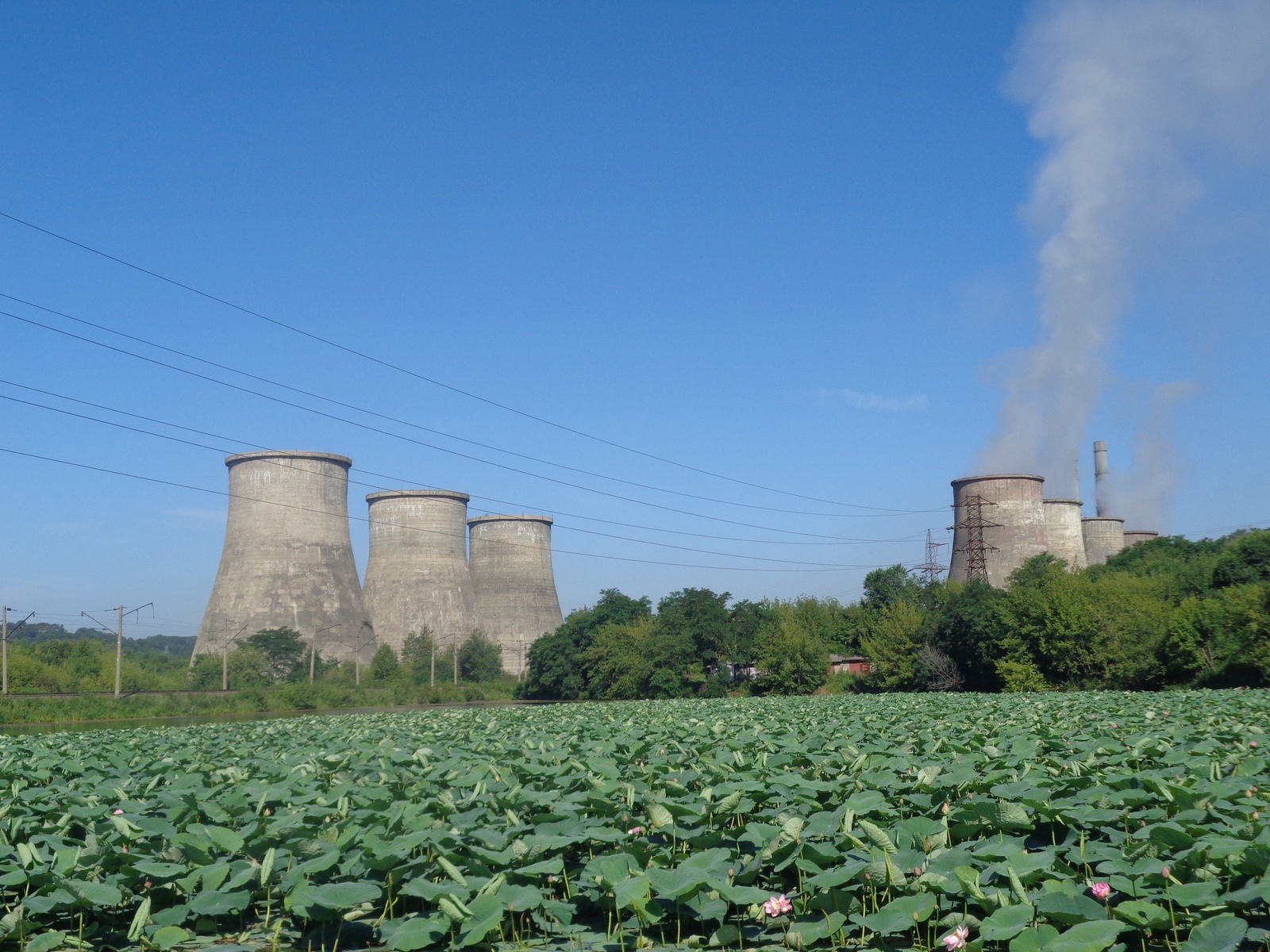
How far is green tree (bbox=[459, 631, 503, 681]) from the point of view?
131ft

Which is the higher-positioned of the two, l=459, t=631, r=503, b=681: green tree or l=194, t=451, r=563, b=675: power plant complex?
l=194, t=451, r=563, b=675: power plant complex

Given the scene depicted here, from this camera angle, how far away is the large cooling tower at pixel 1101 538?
4156 cm

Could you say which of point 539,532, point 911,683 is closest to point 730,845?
point 911,683

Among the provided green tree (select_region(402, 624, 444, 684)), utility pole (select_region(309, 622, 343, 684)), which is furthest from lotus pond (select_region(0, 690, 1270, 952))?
green tree (select_region(402, 624, 444, 684))

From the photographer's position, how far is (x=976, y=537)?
32844mm

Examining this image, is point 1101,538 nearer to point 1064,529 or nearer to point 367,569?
point 1064,529

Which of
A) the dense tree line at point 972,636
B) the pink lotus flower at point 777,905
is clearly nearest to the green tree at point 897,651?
the dense tree line at point 972,636

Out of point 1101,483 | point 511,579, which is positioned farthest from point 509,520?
point 1101,483

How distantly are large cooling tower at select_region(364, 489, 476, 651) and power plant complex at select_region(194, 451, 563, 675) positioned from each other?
0.14ft

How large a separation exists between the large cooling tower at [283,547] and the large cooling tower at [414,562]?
3.67 m

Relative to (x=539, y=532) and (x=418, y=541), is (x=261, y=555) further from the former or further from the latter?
(x=539, y=532)

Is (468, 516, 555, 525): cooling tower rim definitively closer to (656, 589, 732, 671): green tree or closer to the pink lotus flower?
(656, 589, 732, 671): green tree

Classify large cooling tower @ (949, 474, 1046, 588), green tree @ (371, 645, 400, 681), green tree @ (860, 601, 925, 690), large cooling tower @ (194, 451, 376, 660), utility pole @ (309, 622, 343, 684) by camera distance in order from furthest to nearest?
green tree @ (371, 645, 400, 681)
utility pole @ (309, 622, 343, 684)
large cooling tower @ (949, 474, 1046, 588)
large cooling tower @ (194, 451, 376, 660)
green tree @ (860, 601, 925, 690)

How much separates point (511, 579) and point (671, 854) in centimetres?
3833
